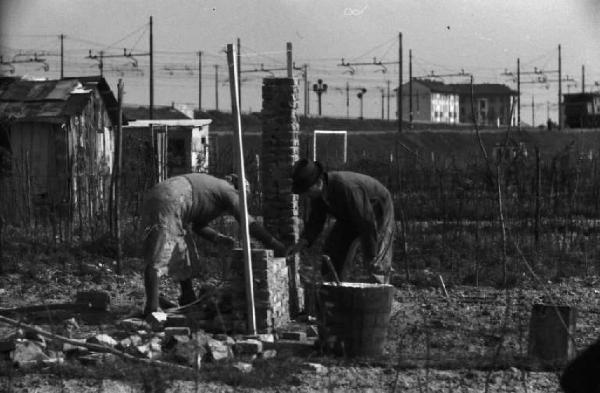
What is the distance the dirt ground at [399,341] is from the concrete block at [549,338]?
129 mm

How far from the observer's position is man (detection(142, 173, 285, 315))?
354 inches

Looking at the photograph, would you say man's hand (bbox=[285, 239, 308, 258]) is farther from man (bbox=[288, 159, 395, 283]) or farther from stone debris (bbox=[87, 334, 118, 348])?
stone debris (bbox=[87, 334, 118, 348])

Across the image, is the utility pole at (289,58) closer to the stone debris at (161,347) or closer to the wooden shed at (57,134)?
the stone debris at (161,347)

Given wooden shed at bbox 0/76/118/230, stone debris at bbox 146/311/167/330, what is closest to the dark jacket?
stone debris at bbox 146/311/167/330

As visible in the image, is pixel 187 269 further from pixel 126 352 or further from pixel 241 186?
pixel 126 352

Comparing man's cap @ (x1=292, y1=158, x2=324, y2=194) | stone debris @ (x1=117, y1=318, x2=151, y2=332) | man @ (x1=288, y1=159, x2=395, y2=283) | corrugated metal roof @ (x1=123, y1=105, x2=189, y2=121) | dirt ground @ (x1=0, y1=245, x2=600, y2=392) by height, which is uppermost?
corrugated metal roof @ (x1=123, y1=105, x2=189, y2=121)

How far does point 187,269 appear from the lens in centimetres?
941

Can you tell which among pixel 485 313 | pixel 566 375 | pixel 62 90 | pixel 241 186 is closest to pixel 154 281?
pixel 241 186

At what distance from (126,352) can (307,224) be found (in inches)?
96.8

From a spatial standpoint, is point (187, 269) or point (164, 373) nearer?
point (164, 373)

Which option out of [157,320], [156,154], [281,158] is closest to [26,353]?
[157,320]

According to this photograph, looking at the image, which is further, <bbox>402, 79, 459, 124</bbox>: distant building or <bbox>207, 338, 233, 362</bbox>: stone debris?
<bbox>402, 79, 459, 124</bbox>: distant building

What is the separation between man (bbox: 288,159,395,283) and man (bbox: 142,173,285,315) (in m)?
0.45

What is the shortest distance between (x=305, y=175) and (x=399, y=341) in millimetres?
1459
